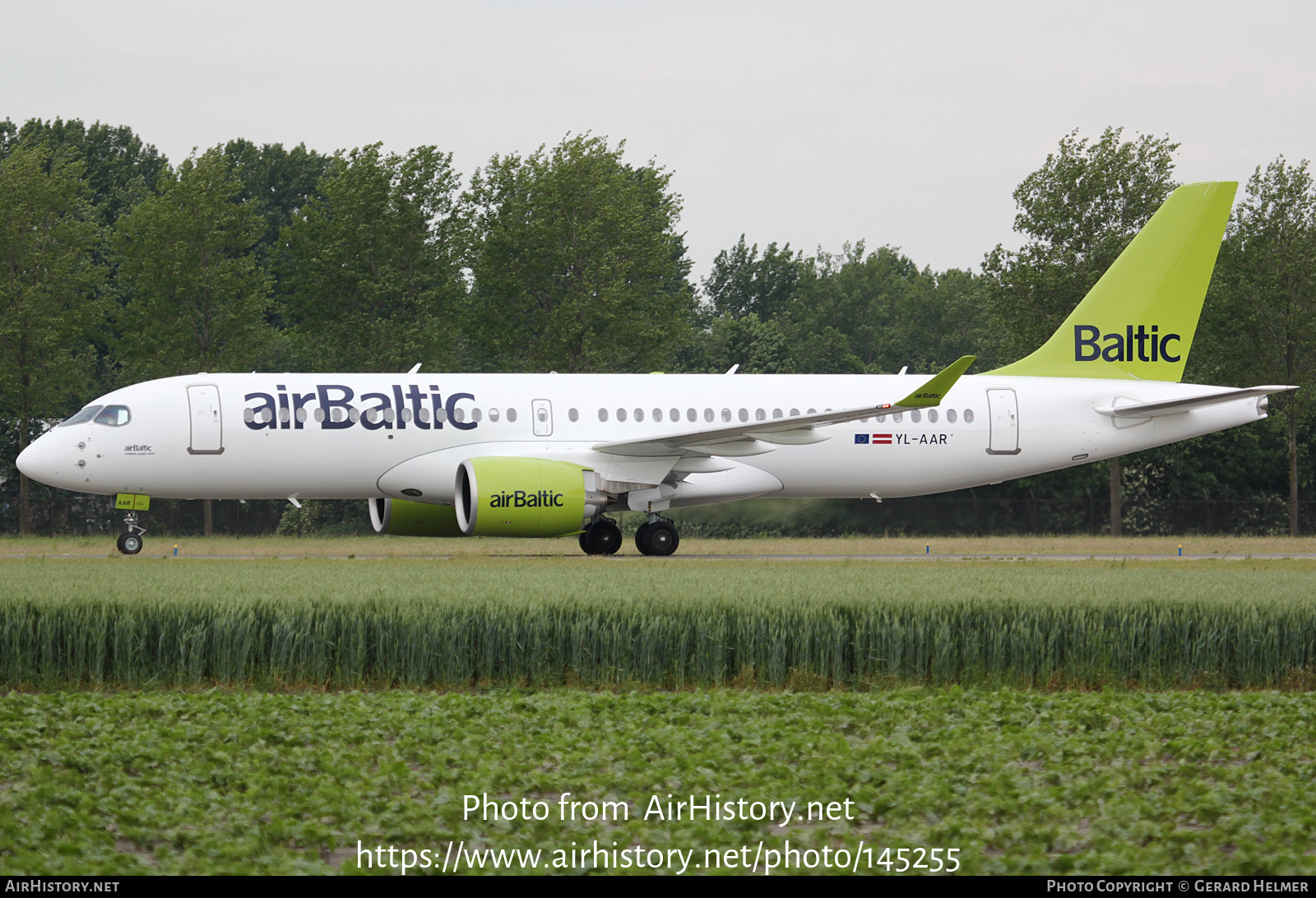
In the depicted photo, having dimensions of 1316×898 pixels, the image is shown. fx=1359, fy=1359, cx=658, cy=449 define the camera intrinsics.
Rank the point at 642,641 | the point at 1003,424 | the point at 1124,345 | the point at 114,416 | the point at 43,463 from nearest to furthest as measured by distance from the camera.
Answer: the point at 642,641, the point at 43,463, the point at 114,416, the point at 1003,424, the point at 1124,345

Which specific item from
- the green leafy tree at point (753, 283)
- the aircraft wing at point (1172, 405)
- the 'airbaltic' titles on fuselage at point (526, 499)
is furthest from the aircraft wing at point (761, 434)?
the green leafy tree at point (753, 283)

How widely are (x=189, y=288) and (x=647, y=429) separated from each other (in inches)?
710

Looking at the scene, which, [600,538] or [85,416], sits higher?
[85,416]

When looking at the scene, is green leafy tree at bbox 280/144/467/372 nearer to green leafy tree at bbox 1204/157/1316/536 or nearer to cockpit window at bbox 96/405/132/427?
cockpit window at bbox 96/405/132/427

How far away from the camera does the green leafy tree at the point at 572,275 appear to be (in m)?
38.2

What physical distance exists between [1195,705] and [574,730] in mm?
4871

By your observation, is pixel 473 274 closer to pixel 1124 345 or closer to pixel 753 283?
pixel 1124 345

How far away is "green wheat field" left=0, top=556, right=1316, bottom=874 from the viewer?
654 centimetres

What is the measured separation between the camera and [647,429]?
24.8 m

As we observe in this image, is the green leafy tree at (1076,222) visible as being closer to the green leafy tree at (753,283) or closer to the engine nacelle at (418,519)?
the engine nacelle at (418,519)

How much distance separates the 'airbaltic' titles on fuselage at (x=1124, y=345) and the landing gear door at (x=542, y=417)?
427 inches

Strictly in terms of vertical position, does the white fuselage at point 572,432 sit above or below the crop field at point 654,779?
above

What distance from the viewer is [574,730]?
30.2ft

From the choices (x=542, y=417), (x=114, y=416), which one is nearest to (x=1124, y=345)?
(x=542, y=417)
